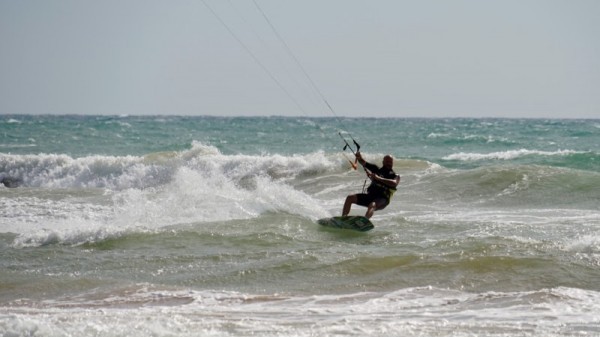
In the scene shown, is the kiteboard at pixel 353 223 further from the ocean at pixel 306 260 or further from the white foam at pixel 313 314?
the white foam at pixel 313 314

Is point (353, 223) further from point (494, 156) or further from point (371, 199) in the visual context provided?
point (494, 156)

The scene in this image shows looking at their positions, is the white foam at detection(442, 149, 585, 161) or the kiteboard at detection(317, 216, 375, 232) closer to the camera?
the kiteboard at detection(317, 216, 375, 232)

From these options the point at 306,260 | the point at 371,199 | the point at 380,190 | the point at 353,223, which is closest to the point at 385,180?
the point at 380,190

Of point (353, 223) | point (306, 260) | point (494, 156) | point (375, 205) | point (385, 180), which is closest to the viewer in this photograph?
point (306, 260)

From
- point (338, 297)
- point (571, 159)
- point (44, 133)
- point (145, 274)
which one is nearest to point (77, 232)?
point (145, 274)

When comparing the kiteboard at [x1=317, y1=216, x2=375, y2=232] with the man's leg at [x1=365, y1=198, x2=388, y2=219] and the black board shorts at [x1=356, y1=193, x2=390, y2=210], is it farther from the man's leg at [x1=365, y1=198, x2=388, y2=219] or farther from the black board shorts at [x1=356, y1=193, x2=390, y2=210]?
the black board shorts at [x1=356, y1=193, x2=390, y2=210]

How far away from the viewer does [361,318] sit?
7793mm

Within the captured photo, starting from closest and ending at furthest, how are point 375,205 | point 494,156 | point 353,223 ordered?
point 353,223 → point 375,205 → point 494,156

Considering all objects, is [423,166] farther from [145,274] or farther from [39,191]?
[145,274]

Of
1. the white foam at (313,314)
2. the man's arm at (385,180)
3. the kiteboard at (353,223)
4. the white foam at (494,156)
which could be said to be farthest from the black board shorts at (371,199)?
the white foam at (494,156)

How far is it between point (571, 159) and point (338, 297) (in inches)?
780

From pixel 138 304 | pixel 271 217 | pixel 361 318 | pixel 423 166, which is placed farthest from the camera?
pixel 423 166

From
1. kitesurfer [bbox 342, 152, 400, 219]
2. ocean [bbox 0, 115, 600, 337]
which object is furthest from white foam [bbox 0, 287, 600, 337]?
kitesurfer [bbox 342, 152, 400, 219]

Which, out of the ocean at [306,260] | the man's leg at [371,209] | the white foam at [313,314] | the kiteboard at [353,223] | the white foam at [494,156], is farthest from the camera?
the white foam at [494,156]
